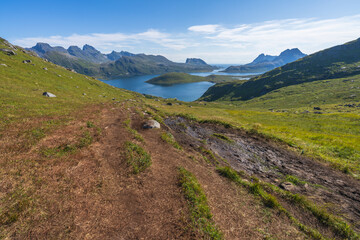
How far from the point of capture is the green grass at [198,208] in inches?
337

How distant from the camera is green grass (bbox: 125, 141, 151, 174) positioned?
531 inches

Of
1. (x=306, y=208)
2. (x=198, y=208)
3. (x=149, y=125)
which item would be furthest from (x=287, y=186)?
(x=149, y=125)

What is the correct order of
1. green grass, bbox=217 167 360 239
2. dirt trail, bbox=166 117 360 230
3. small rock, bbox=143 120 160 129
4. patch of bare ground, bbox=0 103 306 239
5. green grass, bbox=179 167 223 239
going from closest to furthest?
patch of bare ground, bbox=0 103 306 239 < green grass, bbox=179 167 223 239 < green grass, bbox=217 167 360 239 < dirt trail, bbox=166 117 360 230 < small rock, bbox=143 120 160 129

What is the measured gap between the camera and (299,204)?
12.9 m

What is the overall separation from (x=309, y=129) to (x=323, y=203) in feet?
108

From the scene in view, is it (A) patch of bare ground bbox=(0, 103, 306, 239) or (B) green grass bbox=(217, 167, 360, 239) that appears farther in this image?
(B) green grass bbox=(217, 167, 360, 239)

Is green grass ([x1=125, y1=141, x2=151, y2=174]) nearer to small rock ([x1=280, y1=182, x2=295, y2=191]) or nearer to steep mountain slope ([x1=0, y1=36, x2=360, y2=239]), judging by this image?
steep mountain slope ([x1=0, y1=36, x2=360, y2=239])

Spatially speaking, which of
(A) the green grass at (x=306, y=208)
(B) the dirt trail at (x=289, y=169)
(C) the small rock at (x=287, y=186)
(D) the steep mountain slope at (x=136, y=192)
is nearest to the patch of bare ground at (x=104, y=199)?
(D) the steep mountain slope at (x=136, y=192)

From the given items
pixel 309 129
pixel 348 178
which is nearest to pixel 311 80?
pixel 309 129

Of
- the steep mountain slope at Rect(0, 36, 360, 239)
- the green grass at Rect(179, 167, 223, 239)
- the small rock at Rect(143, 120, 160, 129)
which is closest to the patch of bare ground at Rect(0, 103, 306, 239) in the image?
the steep mountain slope at Rect(0, 36, 360, 239)

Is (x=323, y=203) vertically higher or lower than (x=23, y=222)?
lower

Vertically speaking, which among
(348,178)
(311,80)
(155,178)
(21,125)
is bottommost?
(348,178)

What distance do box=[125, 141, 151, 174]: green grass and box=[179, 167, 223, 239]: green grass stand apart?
11.7 feet

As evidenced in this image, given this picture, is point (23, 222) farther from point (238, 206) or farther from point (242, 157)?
point (242, 157)
